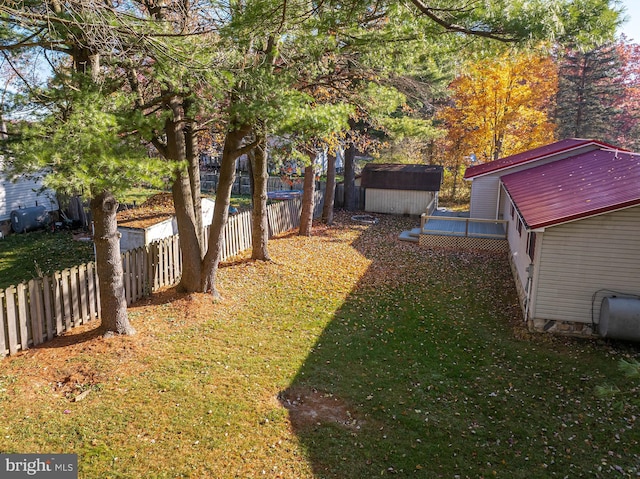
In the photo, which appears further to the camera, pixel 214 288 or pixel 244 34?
pixel 214 288

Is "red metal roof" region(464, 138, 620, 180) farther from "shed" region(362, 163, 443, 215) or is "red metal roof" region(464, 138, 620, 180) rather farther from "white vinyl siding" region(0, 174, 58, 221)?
"white vinyl siding" region(0, 174, 58, 221)

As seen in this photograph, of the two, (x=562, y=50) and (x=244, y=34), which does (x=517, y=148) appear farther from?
(x=244, y=34)

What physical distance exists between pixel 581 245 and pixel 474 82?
19.4 m

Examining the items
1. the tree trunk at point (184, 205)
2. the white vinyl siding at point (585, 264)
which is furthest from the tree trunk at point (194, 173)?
the white vinyl siding at point (585, 264)

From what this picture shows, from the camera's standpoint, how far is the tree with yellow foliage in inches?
1033

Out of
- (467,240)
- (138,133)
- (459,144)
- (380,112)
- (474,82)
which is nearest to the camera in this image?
(138,133)

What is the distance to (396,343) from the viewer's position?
9.59m

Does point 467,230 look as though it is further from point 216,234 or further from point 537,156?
point 216,234

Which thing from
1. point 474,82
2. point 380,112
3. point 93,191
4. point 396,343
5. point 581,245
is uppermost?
point 474,82

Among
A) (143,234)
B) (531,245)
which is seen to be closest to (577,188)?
(531,245)

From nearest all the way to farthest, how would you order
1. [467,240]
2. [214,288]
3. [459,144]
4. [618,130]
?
1. [214,288]
2. [467,240]
3. [459,144]
4. [618,130]

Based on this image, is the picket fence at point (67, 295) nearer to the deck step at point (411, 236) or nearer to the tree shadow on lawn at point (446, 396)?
the tree shadow on lawn at point (446, 396)

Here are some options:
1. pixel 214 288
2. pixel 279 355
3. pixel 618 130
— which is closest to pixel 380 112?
pixel 214 288

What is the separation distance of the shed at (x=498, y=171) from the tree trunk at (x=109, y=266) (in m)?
16.7
